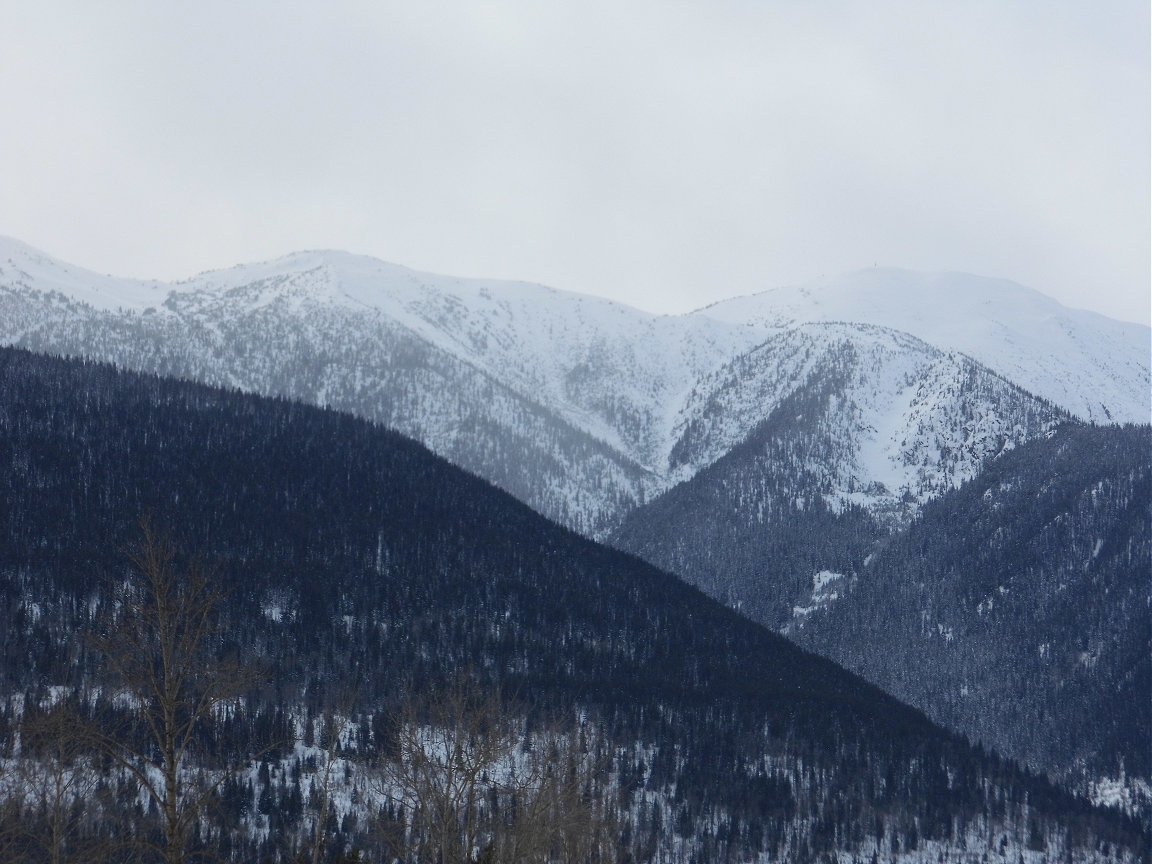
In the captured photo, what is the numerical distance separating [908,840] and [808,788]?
13975 mm

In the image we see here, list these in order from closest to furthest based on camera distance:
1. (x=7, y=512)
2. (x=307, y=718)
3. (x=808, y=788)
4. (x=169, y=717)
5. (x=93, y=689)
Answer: (x=169, y=717)
(x=93, y=689)
(x=307, y=718)
(x=808, y=788)
(x=7, y=512)

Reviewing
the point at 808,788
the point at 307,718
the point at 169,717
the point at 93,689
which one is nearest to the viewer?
the point at 169,717

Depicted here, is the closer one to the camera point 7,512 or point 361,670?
point 361,670

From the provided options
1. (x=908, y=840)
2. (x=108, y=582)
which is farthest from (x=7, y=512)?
(x=908, y=840)

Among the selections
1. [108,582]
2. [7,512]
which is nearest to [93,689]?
[108,582]

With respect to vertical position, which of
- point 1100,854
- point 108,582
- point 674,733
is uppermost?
point 108,582

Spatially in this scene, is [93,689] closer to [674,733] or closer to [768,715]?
[674,733]

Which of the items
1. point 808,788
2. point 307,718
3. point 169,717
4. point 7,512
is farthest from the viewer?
point 7,512

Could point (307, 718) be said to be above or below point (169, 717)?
below

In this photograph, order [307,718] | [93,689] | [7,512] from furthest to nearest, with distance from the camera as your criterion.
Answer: [7,512] → [307,718] → [93,689]

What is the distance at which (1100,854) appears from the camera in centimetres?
18525

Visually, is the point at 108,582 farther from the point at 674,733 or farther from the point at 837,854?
the point at 837,854

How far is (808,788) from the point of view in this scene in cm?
17675

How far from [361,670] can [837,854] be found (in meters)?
65.6
